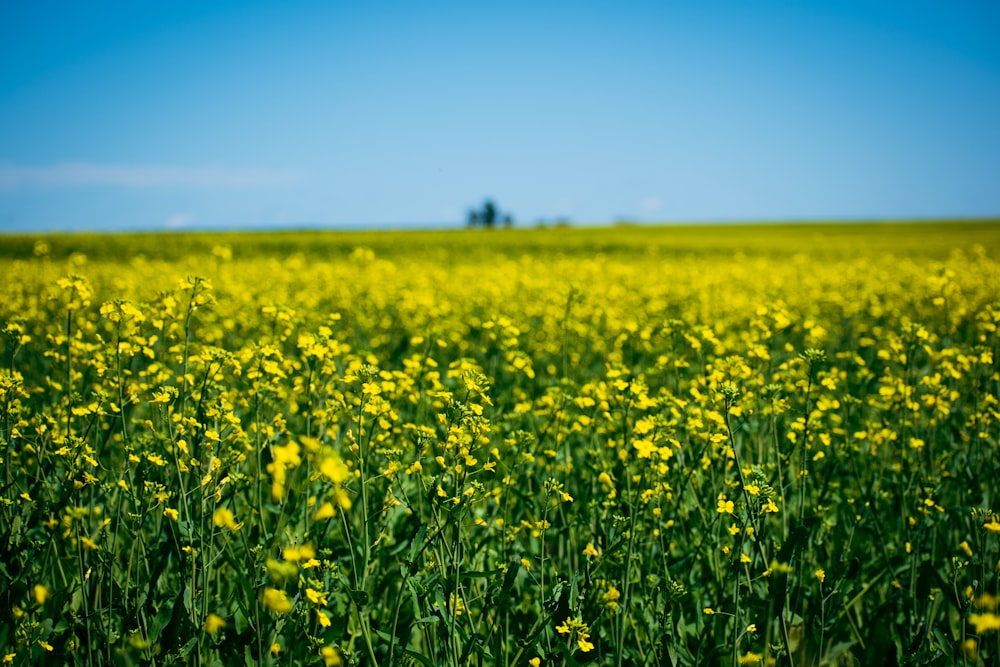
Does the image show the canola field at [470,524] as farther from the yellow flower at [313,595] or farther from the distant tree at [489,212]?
the distant tree at [489,212]

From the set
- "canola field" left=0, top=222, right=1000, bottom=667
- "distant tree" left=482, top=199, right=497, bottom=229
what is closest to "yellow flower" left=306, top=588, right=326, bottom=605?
"canola field" left=0, top=222, right=1000, bottom=667

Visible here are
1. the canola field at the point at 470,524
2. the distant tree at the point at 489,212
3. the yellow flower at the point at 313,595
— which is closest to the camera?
the yellow flower at the point at 313,595

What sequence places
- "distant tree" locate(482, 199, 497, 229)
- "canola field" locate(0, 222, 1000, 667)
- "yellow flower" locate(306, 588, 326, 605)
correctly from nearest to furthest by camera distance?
"yellow flower" locate(306, 588, 326, 605), "canola field" locate(0, 222, 1000, 667), "distant tree" locate(482, 199, 497, 229)

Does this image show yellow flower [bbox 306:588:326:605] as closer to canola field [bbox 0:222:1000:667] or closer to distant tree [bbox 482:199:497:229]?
canola field [bbox 0:222:1000:667]

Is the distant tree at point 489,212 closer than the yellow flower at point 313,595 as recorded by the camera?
No

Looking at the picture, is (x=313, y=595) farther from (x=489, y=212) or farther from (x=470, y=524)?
(x=489, y=212)

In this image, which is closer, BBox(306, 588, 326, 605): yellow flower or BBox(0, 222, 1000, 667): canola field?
BBox(306, 588, 326, 605): yellow flower

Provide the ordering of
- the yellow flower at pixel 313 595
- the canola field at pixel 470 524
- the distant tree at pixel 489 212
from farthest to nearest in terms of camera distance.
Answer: the distant tree at pixel 489 212, the canola field at pixel 470 524, the yellow flower at pixel 313 595

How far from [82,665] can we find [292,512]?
99 cm

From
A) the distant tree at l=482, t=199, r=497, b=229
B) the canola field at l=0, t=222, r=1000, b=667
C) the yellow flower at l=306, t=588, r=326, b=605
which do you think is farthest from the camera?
the distant tree at l=482, t=199, r=497, b=229

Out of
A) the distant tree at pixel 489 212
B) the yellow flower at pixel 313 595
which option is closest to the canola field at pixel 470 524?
the yellow flower at pixel 313 595

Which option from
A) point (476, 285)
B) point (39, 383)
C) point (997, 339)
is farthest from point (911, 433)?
point (476, 285)

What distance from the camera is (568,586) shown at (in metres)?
2.55

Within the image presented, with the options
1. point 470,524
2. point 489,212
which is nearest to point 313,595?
point 470,524
